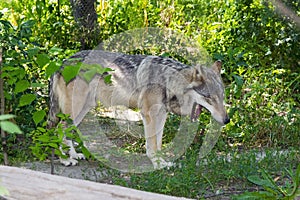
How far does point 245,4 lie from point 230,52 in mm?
1798

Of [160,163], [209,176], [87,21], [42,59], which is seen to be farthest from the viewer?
[87,21]

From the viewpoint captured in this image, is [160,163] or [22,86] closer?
[22,86]

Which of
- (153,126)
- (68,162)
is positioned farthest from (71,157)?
(153,126)

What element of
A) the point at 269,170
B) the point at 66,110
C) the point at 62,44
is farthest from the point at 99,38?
the point at 269,170

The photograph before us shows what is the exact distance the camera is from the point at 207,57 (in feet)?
28.8

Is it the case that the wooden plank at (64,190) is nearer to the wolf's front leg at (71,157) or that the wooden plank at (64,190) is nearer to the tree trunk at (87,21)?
the wolf's front leg at (71,157)

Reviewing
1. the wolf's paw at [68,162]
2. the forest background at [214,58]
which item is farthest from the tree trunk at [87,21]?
the wolf's paw at [68,162]

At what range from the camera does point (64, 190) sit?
2.92 metres

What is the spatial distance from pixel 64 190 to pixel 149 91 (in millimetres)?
3512

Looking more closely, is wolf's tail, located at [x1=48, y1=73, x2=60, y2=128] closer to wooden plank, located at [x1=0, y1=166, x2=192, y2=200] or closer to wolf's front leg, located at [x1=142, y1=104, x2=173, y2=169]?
wolf's front leg, located at [x1=142, y1=104, x2=173, y2=169]

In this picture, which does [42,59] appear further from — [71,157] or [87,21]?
[87,21]

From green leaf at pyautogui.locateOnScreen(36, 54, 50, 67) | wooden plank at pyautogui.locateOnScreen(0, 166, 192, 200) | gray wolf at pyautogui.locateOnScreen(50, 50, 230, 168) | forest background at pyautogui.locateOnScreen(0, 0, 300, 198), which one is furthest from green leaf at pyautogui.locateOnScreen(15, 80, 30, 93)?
wooden plank at pyautogui.locateOnScreen(0, 166, 192, 200)

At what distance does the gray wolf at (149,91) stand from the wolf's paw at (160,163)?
0.4 inches

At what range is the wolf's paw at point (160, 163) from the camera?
5956 millimetres
